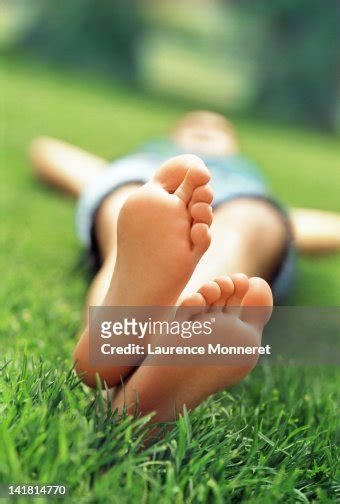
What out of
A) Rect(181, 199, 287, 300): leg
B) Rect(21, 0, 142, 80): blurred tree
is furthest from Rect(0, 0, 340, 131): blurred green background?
Rect(181, 199, 287, 300): leg

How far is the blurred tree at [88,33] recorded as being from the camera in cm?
401

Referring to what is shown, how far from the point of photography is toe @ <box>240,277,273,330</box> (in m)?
0.66

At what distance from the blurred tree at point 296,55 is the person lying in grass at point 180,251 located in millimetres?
3430

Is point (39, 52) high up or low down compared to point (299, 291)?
up

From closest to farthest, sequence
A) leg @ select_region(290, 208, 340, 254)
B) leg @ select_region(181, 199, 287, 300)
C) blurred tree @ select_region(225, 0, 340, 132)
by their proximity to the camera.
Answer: leg @ select_region(181, 199, 287, 300)
leg @ select_region(290, 208, 340, 254)
blurred tree @ select_region(225, 0, 340, 132)

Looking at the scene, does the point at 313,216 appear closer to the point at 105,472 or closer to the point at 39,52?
the point at 105,472

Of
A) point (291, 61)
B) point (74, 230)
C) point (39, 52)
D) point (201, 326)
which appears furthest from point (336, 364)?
point (291, 61)

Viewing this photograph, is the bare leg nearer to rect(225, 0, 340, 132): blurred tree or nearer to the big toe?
the big toe

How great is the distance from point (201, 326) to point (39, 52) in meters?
3.57

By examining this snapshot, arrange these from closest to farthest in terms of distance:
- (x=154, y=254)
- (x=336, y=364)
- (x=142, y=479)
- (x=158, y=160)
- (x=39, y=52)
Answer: (x=142, y=479) < (x=154, y=254) < (x=336, y=364) < (x=158, y=160) < (x=39, y=52)

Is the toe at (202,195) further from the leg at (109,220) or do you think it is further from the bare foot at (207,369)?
the leg at (109,220)

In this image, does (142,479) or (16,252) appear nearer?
(142,479)

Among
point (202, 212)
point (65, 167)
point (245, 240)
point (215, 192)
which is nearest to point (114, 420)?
point (202, 212)

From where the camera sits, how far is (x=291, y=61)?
454 centimetres
